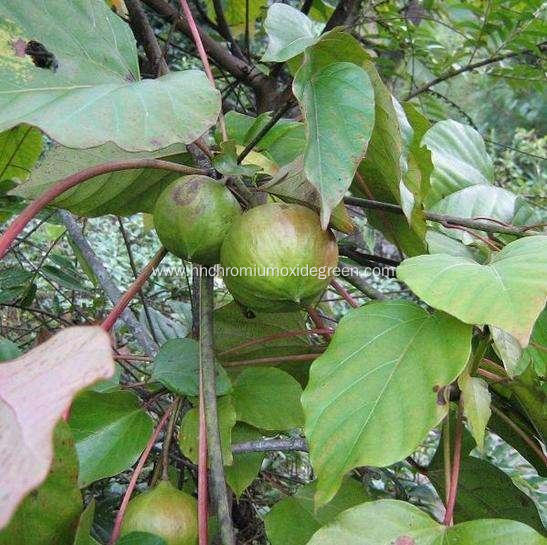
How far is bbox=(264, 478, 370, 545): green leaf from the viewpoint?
1.88 feet

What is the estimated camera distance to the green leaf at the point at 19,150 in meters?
0.79

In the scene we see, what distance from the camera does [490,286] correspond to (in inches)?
17.2

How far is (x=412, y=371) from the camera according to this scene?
0.46 meters

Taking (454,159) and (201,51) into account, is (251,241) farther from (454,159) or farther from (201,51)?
(454,159)

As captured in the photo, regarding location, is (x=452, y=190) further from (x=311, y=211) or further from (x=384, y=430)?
(x=384, y=430)

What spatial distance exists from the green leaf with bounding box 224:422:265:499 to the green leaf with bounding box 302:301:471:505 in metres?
0.19

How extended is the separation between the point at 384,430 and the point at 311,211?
A: 21 cm

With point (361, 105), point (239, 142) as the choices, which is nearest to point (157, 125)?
point (361, 105)

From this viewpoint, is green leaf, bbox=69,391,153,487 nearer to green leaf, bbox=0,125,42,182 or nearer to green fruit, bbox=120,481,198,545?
green fruit, bbox=120,481,198,545

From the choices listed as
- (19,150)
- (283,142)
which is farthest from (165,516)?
(19,150)

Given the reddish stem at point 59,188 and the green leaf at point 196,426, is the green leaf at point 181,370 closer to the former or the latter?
the green leaf at point 196,426

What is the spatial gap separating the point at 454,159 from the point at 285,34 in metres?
0.34

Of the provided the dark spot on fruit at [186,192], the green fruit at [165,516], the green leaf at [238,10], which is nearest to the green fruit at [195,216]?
the dark spot on fruit at [186,192]

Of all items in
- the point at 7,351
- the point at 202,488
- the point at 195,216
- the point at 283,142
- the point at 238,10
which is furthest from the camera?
the point at 238,10
